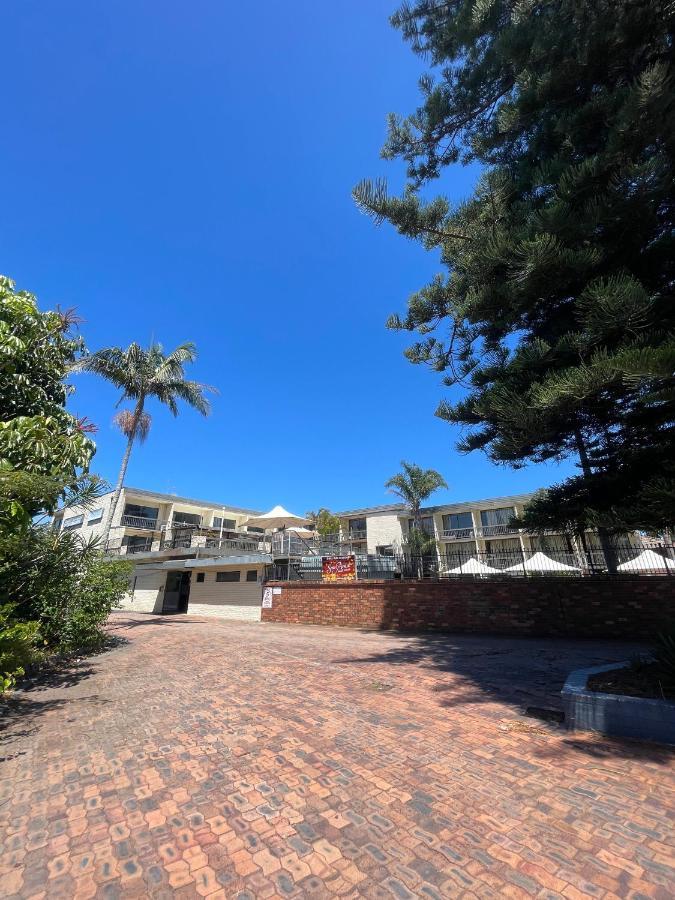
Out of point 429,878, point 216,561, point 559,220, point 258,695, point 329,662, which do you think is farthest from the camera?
point 216,561

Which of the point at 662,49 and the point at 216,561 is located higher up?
the point at 662,49

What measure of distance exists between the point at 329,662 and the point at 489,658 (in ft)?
10.8

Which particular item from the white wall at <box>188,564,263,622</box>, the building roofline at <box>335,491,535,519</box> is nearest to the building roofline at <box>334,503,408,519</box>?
the building roofline at <box>335,491,535,519</box>

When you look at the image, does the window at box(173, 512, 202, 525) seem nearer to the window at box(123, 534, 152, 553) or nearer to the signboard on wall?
the window at box(123, 534, 152, 553)

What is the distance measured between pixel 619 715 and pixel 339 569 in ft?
37.9

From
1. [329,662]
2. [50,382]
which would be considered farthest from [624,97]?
[329,662]

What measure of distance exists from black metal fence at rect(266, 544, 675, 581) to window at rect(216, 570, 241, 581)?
8.14ft

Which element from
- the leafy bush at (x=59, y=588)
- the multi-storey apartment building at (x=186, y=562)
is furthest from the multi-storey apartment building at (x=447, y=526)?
the leafy bush at (x=59, y=588)

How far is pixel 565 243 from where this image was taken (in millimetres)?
4930

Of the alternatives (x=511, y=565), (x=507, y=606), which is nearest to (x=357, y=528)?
(x=511, y=565)

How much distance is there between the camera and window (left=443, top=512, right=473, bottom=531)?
3692cm

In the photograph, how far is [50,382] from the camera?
242 inches

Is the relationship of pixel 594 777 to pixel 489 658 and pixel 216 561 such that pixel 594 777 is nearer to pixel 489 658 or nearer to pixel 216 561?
pixel 489 658

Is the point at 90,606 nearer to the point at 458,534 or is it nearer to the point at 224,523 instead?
the point at 224,523
